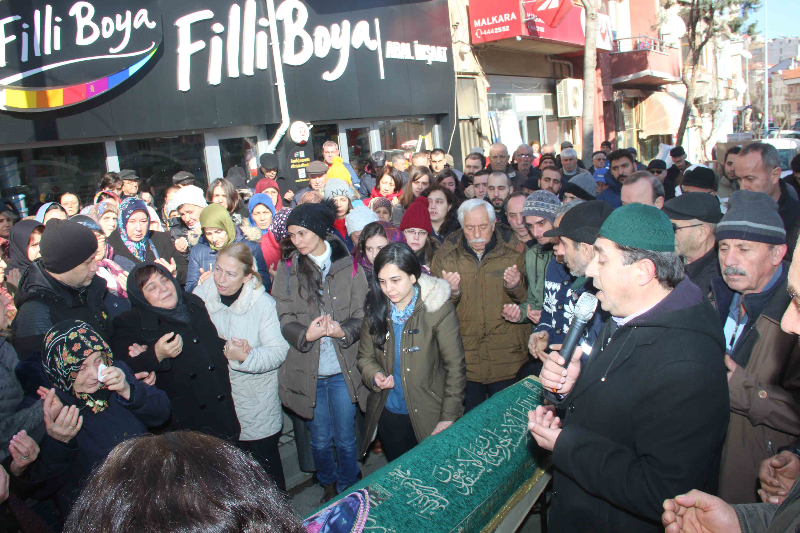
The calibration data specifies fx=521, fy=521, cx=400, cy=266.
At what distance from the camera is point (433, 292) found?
3.25 metres

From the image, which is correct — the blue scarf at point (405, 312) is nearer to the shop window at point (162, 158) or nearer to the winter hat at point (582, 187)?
the winter hat at point (582, 187)

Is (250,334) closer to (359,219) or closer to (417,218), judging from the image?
(359,219)

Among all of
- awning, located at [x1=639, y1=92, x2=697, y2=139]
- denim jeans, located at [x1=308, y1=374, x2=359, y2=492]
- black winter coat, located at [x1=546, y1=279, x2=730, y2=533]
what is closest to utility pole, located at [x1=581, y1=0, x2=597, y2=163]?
denim jeans, located at [x1=308, y1=374, x2=359, y2=492]

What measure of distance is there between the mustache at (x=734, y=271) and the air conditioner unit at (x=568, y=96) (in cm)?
1634

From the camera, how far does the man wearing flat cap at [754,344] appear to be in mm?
2221

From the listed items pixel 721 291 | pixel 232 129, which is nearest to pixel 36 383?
pixel 721 291

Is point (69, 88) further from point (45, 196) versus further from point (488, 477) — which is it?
point (488, 477)

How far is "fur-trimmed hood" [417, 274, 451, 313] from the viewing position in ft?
10.5

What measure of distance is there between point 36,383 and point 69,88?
19.0ft

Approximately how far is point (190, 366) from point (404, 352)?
128 centimetres

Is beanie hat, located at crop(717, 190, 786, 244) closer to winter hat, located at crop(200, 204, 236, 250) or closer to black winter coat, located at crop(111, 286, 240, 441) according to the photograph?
black winter coat, located at crop(111, 286, 240, 441)

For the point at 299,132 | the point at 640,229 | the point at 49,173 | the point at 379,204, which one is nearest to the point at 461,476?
the point at 640,229

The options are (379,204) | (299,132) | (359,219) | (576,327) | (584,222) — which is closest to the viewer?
(576,327)

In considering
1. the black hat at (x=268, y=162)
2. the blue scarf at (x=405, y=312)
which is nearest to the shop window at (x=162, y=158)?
the black hat at (x=268, y=162)
